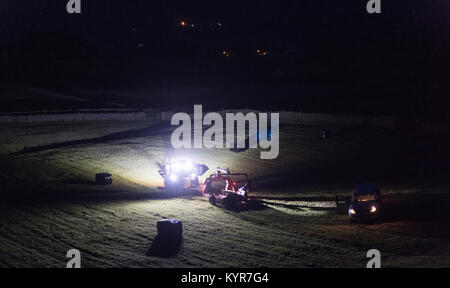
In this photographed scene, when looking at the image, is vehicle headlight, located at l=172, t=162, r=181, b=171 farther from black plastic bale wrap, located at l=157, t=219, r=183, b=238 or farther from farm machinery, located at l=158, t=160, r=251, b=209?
black plastic bale wrap, located at l=157, t=219, r=183, b=238

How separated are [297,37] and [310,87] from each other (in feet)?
162

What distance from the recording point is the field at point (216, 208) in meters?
14.2

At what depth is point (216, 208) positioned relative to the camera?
20.8 metres

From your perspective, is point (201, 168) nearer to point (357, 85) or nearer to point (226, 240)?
point (226, 240)

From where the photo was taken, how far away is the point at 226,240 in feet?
51.8

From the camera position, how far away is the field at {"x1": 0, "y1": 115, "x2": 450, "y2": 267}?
14.2 meters

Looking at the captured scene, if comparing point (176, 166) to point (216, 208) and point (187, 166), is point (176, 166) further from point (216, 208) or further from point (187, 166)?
point (216, 208)

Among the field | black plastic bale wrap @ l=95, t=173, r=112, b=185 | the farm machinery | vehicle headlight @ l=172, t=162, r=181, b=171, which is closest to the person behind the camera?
the field

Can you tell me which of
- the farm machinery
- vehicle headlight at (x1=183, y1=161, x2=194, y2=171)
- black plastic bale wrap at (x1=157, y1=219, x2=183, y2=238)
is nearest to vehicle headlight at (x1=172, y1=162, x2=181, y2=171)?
the farm machinery
